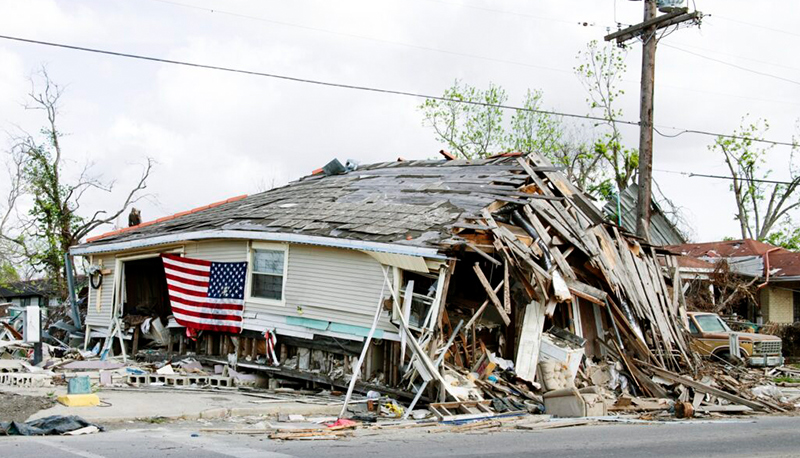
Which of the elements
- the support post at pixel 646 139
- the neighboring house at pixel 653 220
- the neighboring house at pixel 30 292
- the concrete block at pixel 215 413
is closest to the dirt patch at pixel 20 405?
the concrete block at pixel 215 413

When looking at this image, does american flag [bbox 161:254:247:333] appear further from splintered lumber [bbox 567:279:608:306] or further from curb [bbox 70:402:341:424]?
splintered lumber [bbox 567:279:608:306]

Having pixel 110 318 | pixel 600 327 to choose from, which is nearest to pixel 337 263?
pixel 600 327

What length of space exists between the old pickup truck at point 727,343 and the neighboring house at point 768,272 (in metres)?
8.25

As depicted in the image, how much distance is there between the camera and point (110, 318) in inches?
804

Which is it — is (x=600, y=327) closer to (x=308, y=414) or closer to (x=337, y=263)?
(x=337, y=263)

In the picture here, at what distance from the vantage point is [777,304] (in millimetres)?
32281

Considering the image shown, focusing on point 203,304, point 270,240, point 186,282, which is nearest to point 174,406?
point 270,240

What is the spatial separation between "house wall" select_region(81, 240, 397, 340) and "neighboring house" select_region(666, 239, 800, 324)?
18.6m

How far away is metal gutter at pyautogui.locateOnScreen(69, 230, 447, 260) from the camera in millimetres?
13828

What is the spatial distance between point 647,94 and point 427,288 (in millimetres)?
9070

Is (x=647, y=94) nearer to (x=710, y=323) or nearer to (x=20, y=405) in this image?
(x=710, y=323)

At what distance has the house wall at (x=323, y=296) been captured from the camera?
584 inches

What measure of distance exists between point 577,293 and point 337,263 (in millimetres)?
4730

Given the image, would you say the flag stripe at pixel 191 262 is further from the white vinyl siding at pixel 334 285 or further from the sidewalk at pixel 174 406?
the sidewalk at pixel 174 406
